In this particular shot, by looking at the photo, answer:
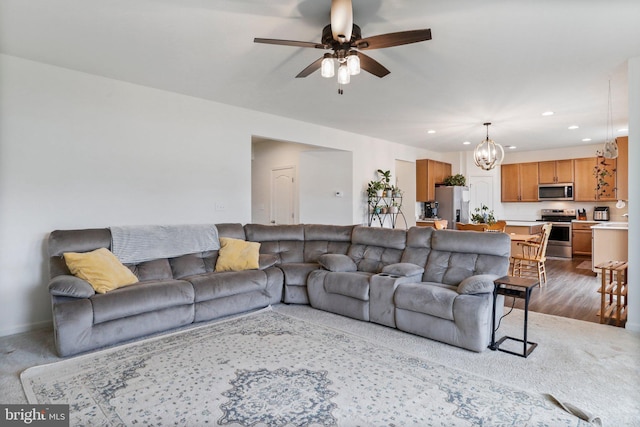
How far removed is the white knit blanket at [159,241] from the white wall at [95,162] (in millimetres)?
407

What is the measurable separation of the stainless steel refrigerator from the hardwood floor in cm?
249

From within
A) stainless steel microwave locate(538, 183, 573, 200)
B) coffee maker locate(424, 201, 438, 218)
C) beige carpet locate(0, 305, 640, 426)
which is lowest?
beige carpet locate(0, 305, 640, 426)

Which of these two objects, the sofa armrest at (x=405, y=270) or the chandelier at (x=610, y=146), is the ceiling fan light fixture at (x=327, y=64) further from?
the chandelier at (x=610, y=146)

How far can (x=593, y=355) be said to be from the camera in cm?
293

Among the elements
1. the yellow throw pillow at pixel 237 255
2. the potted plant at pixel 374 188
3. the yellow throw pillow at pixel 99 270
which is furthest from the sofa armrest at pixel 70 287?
the potted plant at pixel 374 188

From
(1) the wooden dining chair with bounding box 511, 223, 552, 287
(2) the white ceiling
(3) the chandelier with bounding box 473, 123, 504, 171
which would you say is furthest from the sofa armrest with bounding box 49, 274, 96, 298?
(3) the chandelier with bounding box 473, 123, 504, 171

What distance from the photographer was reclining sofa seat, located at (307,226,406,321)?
12.6 feet

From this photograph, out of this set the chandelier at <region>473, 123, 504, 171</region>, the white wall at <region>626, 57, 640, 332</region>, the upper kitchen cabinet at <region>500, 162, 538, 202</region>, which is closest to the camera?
the white wall at <region>626, 57, 640, 332</region>

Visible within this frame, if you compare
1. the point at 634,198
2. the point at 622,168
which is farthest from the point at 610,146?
the point at 622,168

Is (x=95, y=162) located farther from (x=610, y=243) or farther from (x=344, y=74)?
(x=610, y=243)

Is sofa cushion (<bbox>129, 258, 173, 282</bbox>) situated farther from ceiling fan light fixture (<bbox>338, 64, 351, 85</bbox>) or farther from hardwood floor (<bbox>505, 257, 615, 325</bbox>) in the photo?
hardwood floor (<bbox>505, 257, 615, 325</bbox>)

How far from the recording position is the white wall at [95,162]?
3514 millimetres

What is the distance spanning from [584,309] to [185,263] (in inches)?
185

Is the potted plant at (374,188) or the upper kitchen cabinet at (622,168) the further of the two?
the potted plant at (374,188)
